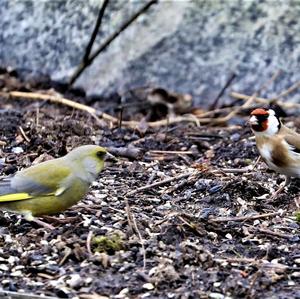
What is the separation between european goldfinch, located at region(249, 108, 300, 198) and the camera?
5766 millimetres

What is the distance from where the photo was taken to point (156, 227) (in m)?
4.77

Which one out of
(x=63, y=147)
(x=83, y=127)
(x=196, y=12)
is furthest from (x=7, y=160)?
(x=196, y=12)

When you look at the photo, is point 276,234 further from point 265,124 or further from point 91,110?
point 91,110

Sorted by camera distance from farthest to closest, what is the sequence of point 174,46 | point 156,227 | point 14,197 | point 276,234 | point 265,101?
point 174,46 → point 265,101 → point 276,234 → point 156,227 → point 14,197

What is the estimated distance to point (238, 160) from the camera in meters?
6.44

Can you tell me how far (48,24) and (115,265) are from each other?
5000 millimetres

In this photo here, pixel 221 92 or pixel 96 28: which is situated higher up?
pixel 96 28

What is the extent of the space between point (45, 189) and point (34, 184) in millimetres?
65

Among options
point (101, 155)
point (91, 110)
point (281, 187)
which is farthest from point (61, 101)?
point (101, 155)

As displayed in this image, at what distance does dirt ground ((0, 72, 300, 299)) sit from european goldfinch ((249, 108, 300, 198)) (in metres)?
0.14

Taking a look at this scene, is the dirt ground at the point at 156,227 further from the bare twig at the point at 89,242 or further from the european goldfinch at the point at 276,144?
the european goldfinch at the point at 276,144

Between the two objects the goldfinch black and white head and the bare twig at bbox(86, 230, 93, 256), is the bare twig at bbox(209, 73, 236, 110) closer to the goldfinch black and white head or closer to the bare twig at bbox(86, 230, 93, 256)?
the goldfinch black and white head

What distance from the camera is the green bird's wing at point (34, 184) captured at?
4684 mm

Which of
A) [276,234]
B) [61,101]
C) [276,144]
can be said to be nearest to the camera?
[276,234]
